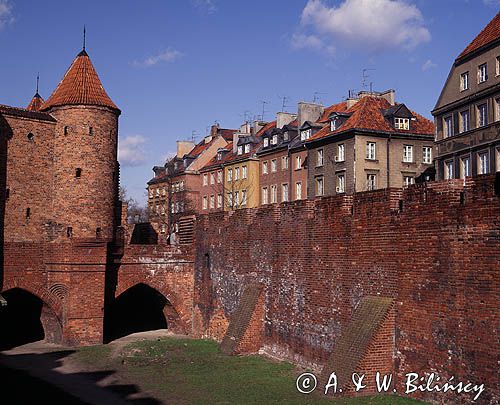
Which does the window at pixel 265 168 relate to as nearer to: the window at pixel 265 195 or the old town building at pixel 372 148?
the window at pixel 265 195

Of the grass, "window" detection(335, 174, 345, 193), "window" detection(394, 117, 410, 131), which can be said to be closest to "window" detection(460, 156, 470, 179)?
"window" detection(394, 117, 410, 131)

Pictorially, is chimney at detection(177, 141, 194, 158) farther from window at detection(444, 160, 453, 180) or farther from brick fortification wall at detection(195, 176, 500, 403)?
brick fortification wall at detection(195, 176, 500, 403)

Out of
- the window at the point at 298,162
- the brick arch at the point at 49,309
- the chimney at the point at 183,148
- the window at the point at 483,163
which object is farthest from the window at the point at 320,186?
the chimney at the point at 183,148

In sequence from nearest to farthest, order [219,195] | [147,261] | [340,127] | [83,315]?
[83,315], [147,261], [340,127], [219,195]

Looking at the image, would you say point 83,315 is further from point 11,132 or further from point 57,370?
point 11,132

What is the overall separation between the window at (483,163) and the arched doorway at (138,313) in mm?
16378

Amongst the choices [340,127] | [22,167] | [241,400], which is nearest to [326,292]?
[241,400]

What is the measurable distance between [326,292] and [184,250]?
10.1m

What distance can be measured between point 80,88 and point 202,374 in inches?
480

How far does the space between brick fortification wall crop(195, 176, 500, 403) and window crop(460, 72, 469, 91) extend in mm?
16878

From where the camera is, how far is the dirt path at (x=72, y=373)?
15.5m

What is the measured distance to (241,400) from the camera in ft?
46.5

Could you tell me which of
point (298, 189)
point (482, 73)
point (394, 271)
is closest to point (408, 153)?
point (298, 189)

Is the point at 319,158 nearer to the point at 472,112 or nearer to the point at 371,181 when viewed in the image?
the point at 371,181
